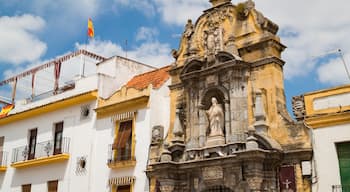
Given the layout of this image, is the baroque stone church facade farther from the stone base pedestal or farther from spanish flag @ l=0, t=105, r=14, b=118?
spanish flag @ l=0, t=105, r=14, b=118

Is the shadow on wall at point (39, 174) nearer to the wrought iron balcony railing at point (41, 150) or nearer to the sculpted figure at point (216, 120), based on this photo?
the wrought iron balcony railing at point (41, 150)

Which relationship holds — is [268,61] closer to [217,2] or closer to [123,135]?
[217,2]

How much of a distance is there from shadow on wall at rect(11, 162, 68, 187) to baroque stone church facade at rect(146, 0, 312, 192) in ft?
Answer: 16.4

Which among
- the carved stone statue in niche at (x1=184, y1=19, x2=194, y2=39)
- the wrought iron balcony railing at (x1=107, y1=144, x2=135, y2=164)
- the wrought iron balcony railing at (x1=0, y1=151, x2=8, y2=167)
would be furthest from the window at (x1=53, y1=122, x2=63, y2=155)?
the carved stone statue in niche at (x1=184, y1=19, x2=194, y2=39)

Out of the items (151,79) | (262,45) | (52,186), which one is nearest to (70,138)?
(52,186)

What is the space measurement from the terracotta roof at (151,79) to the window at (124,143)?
1.55m

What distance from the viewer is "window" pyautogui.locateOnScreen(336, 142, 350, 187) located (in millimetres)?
11656

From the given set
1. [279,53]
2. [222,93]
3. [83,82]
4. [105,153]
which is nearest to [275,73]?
[279,53]

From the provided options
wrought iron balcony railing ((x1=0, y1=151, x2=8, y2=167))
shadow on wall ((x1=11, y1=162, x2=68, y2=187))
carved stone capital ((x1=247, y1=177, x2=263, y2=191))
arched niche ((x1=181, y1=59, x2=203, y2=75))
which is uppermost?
arched niche ((x1=181, y1=59, x2=203, y2=75))

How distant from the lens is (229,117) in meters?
14.0

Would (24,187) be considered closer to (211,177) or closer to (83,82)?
(83,82)

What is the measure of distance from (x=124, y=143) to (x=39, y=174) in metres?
5.18

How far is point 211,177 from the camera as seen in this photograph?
44.7 feet

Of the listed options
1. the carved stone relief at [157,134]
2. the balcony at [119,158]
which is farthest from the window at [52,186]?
the carved stone relief at [157,134]
